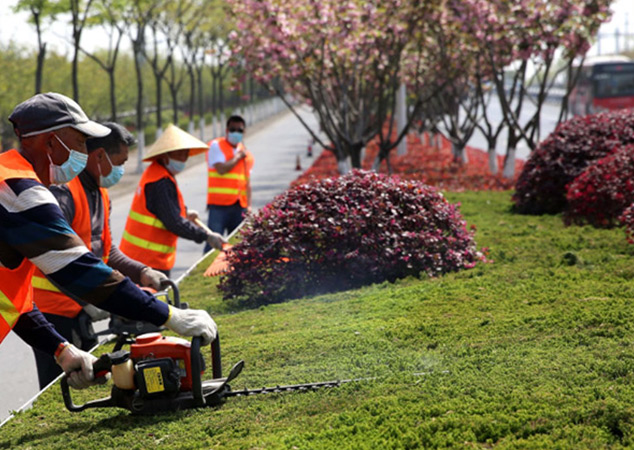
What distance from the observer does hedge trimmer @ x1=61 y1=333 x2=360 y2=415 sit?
398cm

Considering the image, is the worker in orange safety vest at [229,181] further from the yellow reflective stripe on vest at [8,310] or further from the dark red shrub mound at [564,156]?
the yellow reflective stripe on vest at [8,310]

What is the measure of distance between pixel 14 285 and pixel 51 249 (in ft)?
1.19

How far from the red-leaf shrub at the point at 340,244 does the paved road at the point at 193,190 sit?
1921mm

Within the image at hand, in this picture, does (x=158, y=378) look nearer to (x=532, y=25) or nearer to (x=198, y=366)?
(x=198, y=366)

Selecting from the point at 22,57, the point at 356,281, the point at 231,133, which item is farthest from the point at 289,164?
the point at 356,281

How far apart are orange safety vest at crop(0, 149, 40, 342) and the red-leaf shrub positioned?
405 centimetres

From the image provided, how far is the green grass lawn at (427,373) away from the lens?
3619 mm

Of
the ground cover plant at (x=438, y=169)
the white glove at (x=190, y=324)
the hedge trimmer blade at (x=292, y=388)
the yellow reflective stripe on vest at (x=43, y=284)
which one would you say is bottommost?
the ground cover plant at (x=438, y=169)

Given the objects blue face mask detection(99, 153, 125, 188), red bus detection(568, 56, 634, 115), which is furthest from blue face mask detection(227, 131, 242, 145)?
red bus detection(568, 56, 634, 115)

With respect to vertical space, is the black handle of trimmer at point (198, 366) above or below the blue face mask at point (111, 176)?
below

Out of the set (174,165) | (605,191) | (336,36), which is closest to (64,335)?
(174,165)

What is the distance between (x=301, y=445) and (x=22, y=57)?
3238 centimetres

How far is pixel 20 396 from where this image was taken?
21.9 feet

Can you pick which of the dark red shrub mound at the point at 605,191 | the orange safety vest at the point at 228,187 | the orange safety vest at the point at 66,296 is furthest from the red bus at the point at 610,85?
the orange safety vest at the point at 66,296
